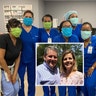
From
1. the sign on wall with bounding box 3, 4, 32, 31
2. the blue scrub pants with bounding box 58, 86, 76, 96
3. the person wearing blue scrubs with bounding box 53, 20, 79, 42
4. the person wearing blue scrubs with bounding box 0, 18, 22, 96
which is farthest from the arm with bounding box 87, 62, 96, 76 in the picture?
the sign on wall with bounding box 3, 4, 32, 31

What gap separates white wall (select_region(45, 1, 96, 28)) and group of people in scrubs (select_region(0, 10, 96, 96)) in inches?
Result: 243

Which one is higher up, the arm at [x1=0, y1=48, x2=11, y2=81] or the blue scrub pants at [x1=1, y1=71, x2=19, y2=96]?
the arm at [x1=0, y1=48, x2=11, y2=81]

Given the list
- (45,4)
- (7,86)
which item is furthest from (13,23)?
(45,4)

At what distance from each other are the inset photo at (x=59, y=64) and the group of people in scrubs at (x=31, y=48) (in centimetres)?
26

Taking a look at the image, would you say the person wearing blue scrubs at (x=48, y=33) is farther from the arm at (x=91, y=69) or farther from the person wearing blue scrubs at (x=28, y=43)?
the arm at (x=91, y=69)

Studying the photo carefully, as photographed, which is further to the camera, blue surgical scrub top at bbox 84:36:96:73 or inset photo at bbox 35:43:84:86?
blue surgical scrub top at bbox 84:36:96:73

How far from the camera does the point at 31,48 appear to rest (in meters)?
3.20

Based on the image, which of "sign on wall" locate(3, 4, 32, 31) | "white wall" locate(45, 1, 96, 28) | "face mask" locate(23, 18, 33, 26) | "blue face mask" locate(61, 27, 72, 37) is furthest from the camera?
"white wall" locate(45, 1, 96, 28)

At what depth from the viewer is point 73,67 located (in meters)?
2.73

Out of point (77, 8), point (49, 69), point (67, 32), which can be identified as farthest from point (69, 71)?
point (77, 8)

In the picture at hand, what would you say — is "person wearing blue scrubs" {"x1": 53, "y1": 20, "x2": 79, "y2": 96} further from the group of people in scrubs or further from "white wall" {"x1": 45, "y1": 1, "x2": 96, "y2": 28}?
"white wall" {"x1": 45, "y1": 1, "x2": 96, "y2": 28}

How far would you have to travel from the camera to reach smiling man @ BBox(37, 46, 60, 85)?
2.71 m

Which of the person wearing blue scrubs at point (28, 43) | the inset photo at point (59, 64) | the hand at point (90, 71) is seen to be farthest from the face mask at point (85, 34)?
the person wearing blue scrubs at point (28, 43)

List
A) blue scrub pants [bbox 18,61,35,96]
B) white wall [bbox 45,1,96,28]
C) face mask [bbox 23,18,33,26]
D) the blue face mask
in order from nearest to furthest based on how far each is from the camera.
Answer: the blue face mask → face mask [bbox 23,18,33,26] → blue scrub pants [bbox 18,61,35,96] → white wall [bbox 45,1,96,28]
